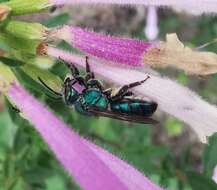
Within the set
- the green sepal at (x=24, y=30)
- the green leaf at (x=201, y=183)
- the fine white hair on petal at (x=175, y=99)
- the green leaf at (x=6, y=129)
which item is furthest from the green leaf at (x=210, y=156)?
the green leaf at (x=6, y=129)

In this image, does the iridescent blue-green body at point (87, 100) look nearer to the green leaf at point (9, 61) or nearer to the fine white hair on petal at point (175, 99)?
the fine white hair on petal at point (175, 99)

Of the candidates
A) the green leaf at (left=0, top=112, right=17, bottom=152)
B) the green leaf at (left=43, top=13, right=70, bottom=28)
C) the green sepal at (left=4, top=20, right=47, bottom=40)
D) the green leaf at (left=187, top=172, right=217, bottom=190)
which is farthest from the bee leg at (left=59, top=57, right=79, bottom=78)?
the green leaf at (left=0, top=112, right=17, bottom=152)

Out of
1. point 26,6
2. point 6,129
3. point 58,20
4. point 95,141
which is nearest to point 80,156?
point 95,141

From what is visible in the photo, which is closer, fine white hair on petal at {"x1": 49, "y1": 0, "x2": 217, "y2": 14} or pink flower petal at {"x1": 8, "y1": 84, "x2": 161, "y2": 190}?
pink flower petal at {"x1": 8, "y1": 84, "x2": 161, "y2": 190}

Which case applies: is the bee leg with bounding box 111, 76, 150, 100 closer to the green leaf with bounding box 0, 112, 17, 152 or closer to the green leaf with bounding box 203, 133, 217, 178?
the green leaf with bounding box 203, 133, 217, 178

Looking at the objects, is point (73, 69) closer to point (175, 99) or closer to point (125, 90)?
point (125, 90)

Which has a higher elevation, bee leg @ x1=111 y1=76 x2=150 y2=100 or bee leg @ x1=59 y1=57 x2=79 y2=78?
bee leg @ x1=59 y1=57 x2=79 y2=78
